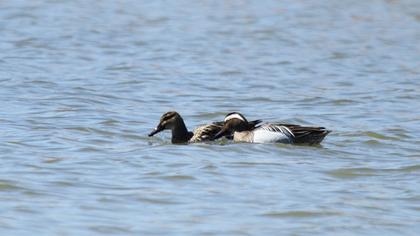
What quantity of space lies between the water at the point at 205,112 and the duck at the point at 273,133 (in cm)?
18

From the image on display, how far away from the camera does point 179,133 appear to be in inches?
529

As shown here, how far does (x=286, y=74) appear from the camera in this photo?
762 inches

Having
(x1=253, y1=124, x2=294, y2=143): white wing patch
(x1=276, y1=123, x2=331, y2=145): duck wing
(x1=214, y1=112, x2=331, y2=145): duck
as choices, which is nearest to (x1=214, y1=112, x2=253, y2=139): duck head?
(x1=214, y1=112, x2=331, y2=145): duck

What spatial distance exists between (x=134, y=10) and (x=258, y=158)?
47.8ft

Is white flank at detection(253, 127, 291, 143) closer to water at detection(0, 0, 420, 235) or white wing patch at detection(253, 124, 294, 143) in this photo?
white wing patch at detection(253, 124, 294, 143)

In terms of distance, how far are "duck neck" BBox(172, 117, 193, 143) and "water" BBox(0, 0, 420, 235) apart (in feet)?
0.48

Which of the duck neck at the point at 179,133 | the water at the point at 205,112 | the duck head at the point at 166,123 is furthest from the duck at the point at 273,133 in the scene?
the duck head at the point at 166,123

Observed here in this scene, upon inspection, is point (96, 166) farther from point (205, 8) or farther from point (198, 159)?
point (205, 8)

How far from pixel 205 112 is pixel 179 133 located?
220 cm

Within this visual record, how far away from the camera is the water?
959 centimetres

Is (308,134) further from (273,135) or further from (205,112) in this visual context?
(205,112)

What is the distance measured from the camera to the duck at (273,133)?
13.0m

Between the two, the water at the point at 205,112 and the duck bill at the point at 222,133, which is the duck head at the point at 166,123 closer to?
the water at the point at 205,112

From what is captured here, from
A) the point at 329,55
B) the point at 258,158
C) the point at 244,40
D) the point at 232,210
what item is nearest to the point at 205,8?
the point at 244,40
